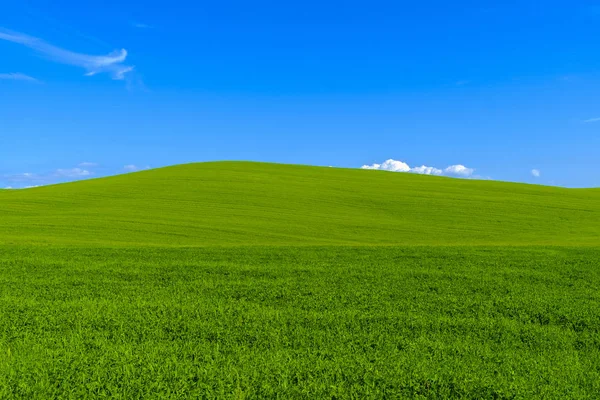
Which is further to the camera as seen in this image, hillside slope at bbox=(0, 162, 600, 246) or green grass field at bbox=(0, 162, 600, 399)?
hillside slope at bbox=(0, 162, 600, 246)

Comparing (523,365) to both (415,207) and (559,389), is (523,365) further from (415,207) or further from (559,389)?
(415,207)

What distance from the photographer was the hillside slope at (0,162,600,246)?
73.4ft

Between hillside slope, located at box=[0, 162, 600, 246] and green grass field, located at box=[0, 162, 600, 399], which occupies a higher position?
hillside slope, located at box=[0, 162, 600, 246]

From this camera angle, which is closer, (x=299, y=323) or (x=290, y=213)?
(x=299, y=323)

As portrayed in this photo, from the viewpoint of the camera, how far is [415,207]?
31562 millimetres

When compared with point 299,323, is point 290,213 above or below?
above

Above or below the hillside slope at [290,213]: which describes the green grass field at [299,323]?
below

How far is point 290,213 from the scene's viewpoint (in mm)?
28609

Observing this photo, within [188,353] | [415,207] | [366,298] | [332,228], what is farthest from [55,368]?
[415,207]

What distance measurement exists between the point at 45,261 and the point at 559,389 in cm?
1146

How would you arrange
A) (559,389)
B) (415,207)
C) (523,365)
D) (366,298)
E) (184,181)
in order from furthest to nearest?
1. (184,181)
2. (415,207)
3. (366,298)
4. (523,365)
5. (559,389)

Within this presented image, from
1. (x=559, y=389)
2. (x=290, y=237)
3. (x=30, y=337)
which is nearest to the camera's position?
(x=559, y=389)

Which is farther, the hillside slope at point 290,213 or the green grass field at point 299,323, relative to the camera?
the hillside slope at point 290,213

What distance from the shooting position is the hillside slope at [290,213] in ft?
73.4
